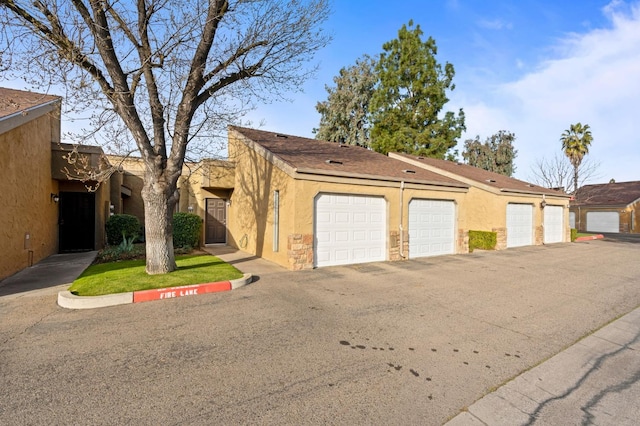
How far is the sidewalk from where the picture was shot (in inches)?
116

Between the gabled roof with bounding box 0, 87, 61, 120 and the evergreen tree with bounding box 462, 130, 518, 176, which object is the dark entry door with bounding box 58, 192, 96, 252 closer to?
the gabled roof with bounding box 0, 87, 61, 120

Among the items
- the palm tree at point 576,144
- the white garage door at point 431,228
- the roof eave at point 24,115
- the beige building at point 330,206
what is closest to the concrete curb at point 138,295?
the beige building at point 330,206

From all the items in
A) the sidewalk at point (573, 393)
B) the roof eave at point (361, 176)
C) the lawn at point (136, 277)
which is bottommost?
the sidewalk at point (573, 393)

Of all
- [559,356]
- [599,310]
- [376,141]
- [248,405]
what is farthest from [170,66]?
[376,141]

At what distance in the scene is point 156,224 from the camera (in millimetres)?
7695

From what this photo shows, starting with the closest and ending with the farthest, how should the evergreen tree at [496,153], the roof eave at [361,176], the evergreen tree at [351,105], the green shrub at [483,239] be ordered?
the roof eave at [361,176] → the green shrub at [483,239] → the evergreen tree at [351,105] → the evergreen tree at [496,153]

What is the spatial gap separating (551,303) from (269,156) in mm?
8836

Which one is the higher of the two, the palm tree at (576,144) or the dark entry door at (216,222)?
the palm tree at (576,144)

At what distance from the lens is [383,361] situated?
13.0ft

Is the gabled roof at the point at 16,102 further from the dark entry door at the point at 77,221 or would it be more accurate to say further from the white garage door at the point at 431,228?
the white garage door at the point at 431,228

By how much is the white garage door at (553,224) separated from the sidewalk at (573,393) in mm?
16807

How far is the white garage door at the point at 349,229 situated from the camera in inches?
392

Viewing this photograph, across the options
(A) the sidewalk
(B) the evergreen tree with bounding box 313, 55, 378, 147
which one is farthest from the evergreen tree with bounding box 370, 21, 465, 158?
(A) the sidewalk

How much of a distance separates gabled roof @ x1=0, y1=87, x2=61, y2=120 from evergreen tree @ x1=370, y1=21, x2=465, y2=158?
24.5 m
